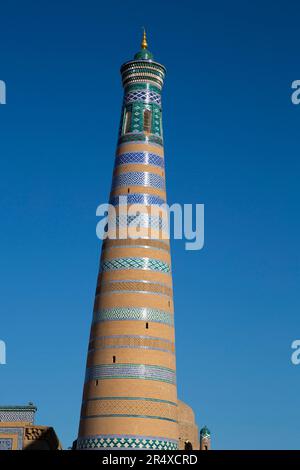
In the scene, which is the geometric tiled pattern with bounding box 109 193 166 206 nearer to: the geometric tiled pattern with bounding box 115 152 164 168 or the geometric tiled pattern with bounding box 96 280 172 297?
the geometric tiled pattern with bounding box 115 152 164 168

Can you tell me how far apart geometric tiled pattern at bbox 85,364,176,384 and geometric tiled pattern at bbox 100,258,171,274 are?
9.52ft

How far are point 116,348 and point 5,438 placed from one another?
4.58 meters

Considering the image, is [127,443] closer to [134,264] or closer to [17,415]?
[17,415]

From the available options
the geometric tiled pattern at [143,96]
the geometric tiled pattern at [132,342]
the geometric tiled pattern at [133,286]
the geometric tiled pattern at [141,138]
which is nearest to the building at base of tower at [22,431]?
the geometric tiled pattern at [132,342]

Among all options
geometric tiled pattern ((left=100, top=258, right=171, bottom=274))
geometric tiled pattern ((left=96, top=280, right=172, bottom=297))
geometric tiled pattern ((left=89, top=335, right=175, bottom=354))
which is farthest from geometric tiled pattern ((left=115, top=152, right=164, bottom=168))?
geometric tiled pattern ((left=89, top=335, right=175, bottom=354))

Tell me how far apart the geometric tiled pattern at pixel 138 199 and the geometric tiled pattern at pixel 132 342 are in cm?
410

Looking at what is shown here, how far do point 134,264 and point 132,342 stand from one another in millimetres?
2339

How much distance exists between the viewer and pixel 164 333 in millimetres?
24688

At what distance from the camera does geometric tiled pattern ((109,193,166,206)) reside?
25.9 m

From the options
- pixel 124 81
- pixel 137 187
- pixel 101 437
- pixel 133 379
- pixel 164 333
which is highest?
pixel 124 81

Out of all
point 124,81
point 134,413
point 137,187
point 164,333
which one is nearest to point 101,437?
point 134,413
